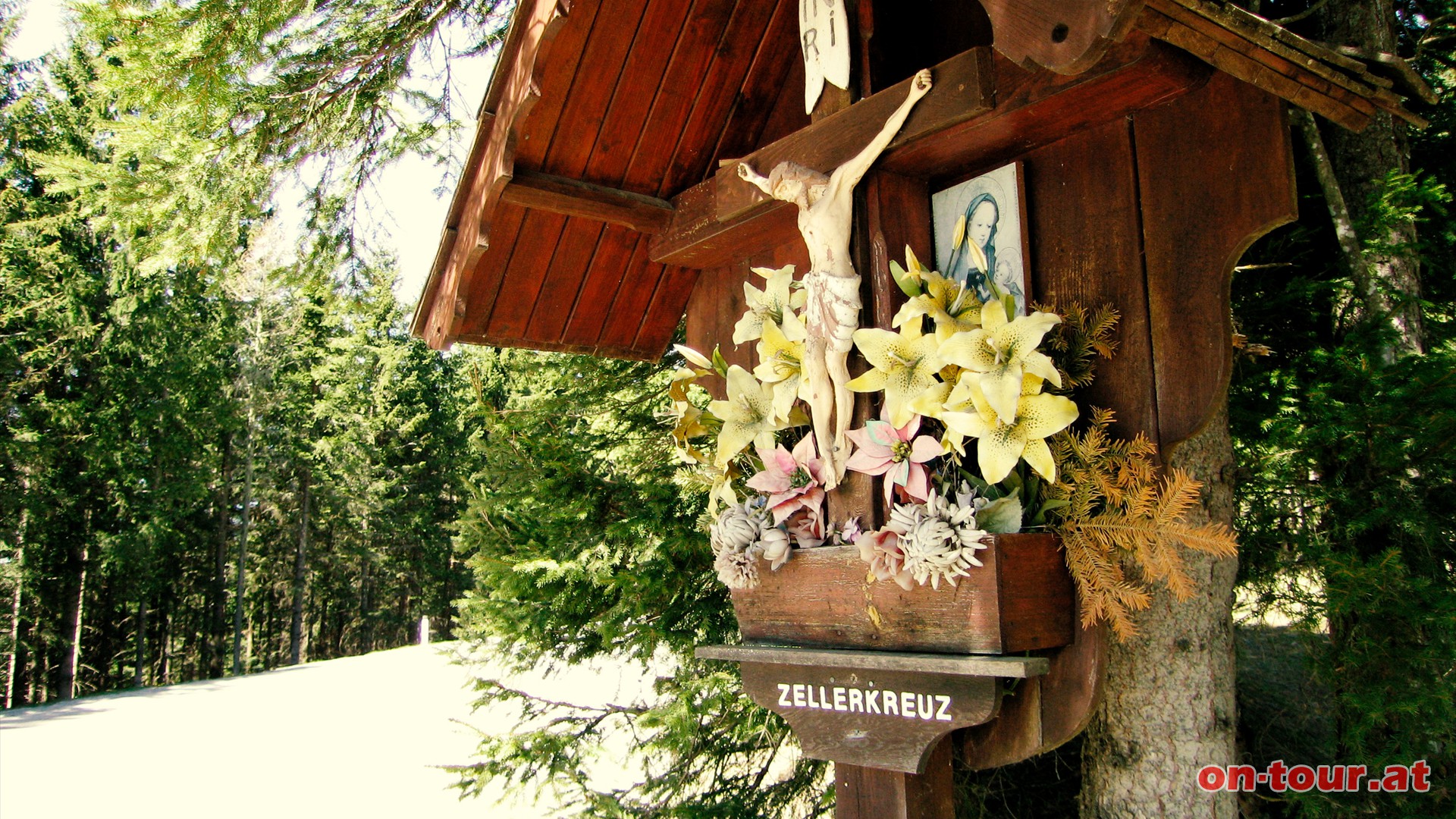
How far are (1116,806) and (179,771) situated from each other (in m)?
7.95

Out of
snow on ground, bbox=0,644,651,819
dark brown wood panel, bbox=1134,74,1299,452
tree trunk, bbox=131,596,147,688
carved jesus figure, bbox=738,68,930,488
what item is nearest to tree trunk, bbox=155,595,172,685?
tree trunk, bbox=131,596,147,688

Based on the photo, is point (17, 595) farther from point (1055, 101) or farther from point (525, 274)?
point (1055, 101)

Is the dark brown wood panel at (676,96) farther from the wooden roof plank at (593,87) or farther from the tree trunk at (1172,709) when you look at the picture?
the tree trunk at (1172,709)

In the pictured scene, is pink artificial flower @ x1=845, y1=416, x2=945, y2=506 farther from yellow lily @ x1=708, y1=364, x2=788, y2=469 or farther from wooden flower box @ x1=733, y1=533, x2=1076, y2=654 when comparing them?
yellow lily @ x1=708, y1=364, x2=788, y2=469

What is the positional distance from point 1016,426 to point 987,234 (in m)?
0.53

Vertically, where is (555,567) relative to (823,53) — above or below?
below

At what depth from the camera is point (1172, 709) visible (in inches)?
110

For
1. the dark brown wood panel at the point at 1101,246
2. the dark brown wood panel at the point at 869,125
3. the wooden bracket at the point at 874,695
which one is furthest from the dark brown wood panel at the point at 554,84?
the wooden bracket at the point at 874,695

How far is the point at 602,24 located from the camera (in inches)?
99.3

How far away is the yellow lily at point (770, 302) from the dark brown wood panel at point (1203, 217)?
0.83 m

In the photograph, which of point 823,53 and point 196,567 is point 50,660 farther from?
point 823,53

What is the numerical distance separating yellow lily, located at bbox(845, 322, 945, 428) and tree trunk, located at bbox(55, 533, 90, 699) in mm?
19852

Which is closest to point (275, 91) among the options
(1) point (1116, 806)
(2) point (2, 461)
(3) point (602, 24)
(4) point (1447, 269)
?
(3) point (602, 24)

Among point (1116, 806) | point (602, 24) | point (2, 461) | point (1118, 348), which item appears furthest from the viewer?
point (2, 461)
